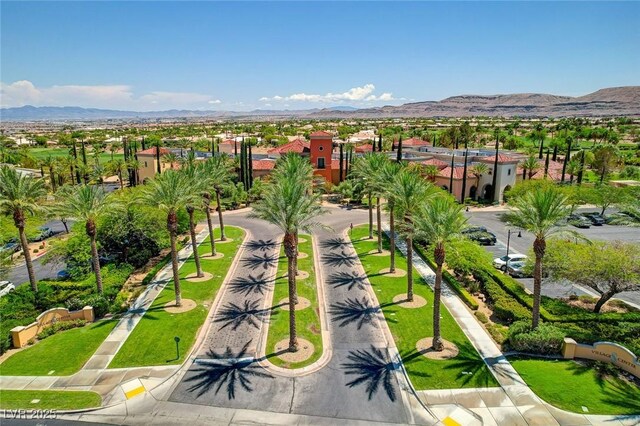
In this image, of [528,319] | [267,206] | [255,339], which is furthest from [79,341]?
[528,319]

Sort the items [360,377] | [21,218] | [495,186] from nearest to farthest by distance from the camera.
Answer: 1. [360,377]
2. [21,218]
3. [495,186]

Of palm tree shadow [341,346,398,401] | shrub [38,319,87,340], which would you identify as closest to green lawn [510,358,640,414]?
palm tree shadow [341,346,398,401]

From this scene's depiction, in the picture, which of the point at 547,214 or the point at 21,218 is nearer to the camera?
the point at 547,214

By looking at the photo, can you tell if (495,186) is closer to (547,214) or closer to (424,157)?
(424,157)

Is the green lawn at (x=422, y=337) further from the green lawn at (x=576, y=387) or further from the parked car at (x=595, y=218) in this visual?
the parked car at (x=595, y=218)

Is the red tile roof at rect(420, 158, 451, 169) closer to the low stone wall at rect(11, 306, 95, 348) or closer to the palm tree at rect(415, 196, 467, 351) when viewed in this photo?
the palm tree at rect(415, 196, 467, 351)

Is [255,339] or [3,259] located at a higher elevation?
[3,259]

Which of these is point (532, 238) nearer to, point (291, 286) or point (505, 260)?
point (505, 260)
